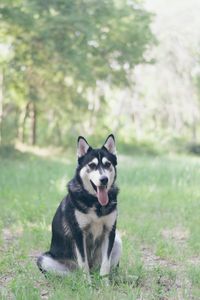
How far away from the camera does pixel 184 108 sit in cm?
4622

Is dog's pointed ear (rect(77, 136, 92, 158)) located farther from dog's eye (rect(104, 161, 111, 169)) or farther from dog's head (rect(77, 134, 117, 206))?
dog's eye (rect(104, 161, 111, 169))

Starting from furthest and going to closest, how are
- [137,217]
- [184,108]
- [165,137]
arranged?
[184,108] < [165,137] < [137,217]

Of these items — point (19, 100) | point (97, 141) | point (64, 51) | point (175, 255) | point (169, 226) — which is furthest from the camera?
point (97, 141)

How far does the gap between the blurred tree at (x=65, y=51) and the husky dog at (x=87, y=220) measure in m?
12.9

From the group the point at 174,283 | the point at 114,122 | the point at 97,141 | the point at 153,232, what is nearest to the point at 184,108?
the point at 114,122

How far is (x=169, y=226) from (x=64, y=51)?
1323 cm

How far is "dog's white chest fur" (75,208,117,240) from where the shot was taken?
563 cm

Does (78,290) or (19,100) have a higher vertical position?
(19,100)

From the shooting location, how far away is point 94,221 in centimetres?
564

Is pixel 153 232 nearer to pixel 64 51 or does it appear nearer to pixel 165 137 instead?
pixel 64 51

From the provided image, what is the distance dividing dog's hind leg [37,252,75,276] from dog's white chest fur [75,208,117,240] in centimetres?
52

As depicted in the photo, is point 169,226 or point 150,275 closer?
point 150,275

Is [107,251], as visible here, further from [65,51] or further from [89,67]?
[89,67]

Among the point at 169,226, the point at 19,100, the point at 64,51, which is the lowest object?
the point at 169,226
